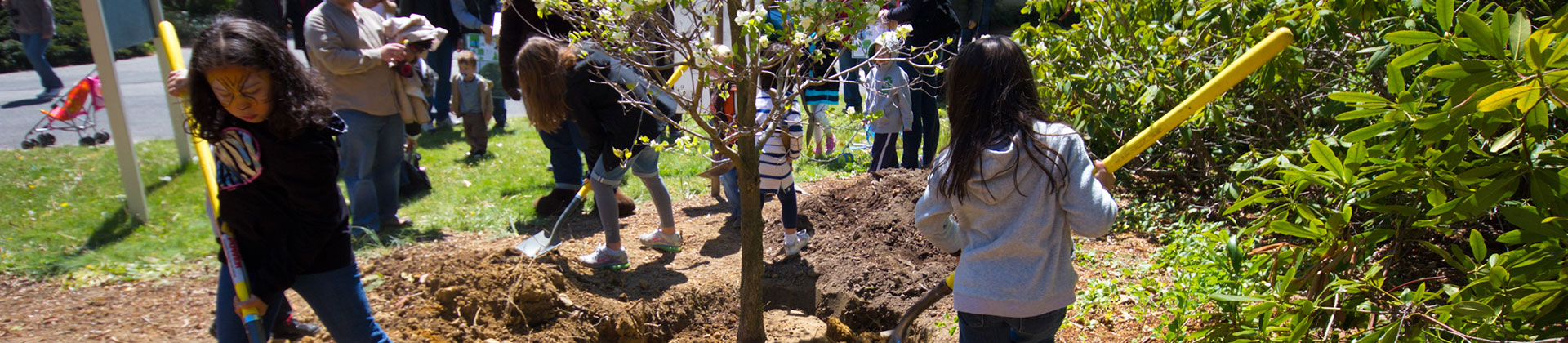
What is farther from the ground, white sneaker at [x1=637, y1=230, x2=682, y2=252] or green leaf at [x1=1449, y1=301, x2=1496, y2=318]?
green leaf at [x1=1449, y1=301, x2=1496, y2=318]

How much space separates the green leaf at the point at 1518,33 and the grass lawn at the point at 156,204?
2.15 meters

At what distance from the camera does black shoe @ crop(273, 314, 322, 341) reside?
3.61 m

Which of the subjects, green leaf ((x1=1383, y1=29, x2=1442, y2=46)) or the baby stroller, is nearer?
green leaf ((x1=1383, y1=29, x2=1442, y2=46))

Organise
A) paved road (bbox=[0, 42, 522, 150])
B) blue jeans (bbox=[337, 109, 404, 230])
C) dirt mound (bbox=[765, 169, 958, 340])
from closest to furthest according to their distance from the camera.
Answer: dirt mound (bbox=[765, 169, 958, 340]) < blue jeans (bbox=[337, 109, 404, 230]) < paved road (bbox=[0, 42, 522, 150])

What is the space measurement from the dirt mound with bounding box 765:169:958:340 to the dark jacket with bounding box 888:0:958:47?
1.55 meters

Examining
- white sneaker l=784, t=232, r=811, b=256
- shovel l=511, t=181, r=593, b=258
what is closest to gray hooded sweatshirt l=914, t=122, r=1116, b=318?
white sneaker l=784, t=232, r=811, b=256

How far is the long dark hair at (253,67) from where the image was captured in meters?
2.45

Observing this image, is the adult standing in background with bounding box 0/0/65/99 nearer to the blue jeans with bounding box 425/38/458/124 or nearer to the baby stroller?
the baby stroller

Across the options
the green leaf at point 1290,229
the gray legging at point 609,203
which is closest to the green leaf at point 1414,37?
the green leaf at point 1290,229

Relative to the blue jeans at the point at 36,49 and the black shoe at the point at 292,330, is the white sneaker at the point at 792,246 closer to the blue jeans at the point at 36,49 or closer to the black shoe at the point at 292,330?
the black shoe at the point at 292,330

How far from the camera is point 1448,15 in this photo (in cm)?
193

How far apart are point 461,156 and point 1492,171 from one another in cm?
695

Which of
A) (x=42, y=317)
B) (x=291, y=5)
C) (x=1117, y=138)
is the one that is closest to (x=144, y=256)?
(x=42, y=317)

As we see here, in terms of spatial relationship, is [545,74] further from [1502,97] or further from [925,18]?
[1502,97]
